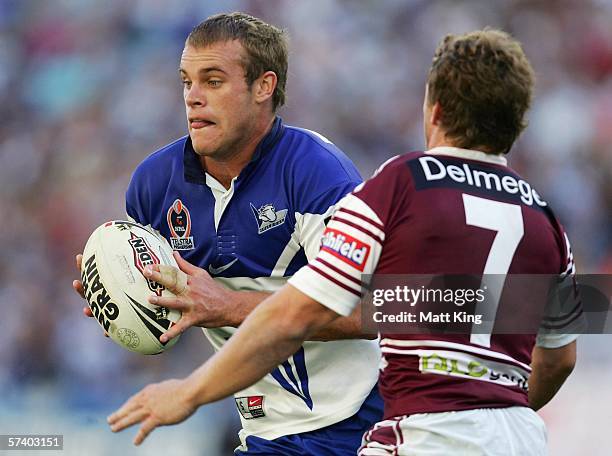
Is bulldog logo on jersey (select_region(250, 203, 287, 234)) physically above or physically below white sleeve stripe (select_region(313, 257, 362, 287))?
above

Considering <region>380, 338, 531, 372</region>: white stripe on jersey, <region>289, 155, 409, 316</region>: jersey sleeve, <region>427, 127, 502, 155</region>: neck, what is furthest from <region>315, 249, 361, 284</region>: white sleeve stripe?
<region>427, 127, 502, 155</region>: neck

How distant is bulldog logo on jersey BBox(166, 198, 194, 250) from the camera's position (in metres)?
4.27

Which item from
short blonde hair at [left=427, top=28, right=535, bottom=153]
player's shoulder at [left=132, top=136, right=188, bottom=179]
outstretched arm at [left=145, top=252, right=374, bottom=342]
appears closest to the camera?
short blonde hair at [left=427, top=28, right=535, bottom=153]

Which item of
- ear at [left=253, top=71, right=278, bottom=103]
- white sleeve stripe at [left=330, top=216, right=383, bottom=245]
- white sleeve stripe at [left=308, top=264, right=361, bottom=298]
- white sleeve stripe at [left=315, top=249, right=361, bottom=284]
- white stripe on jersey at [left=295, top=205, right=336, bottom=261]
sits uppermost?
ear at [left=253, top=71, right=278, bottom=103]

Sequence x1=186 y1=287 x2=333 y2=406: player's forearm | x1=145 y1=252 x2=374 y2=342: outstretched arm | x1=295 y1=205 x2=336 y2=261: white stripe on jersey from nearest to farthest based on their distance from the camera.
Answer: x1=186 y1=287 x2=333 y2=406: player's forearm
x1=145 y1=252 x2=374 y2=342: outstretched arm
x1=295 y1=205 x2=336 y2=261: white stripe on jersey

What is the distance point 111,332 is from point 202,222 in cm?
62

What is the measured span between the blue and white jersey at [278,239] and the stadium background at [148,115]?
12.1 feet

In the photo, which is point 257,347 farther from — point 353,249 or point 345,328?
point 345,328

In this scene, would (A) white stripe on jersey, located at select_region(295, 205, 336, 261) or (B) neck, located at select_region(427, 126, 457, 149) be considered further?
(A) white stripe on jersey, located at select_region(295, 205, 336, 261)

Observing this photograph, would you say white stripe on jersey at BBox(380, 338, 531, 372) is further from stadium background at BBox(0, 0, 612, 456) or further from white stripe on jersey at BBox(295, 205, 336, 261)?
stadium background at BBox(0, 0, 612, 456)

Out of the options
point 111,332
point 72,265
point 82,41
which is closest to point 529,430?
point 111,332

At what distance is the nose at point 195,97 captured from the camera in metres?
4.14

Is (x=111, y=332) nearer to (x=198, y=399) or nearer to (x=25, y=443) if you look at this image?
(x=198, y=399)

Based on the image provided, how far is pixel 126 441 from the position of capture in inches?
283
